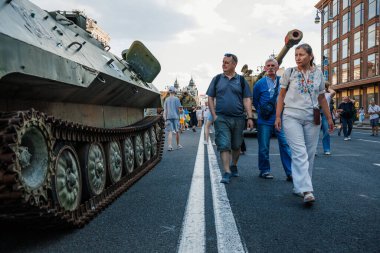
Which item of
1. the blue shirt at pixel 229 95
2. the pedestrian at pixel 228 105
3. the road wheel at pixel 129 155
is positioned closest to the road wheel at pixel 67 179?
the road wheel at pixel 129 155

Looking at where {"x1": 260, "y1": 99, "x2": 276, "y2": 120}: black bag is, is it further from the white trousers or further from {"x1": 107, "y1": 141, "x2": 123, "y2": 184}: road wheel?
{"x1": 107, "y1": 141, "x2": 123, "y2": 184}: road wheel

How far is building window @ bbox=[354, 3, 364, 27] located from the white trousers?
151 feet

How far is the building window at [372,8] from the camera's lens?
42.8 m

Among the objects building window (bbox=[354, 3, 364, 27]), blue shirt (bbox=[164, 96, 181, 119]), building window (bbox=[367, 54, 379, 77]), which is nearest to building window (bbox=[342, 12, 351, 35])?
building window (bbox=[354, 3, 364, 27])

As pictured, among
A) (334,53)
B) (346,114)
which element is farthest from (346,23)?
(346,114)

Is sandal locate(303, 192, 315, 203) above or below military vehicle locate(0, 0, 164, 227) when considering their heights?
below

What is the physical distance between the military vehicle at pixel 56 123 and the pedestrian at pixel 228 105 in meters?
1.39

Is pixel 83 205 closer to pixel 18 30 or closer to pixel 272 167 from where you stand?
pixel 18 30

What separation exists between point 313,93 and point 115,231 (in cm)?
282

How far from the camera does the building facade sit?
43531mm

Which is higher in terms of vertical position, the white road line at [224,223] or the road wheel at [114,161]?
the road wheel at [114,161]

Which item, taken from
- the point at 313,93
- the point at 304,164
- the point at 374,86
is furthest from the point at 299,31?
the point at 374,86

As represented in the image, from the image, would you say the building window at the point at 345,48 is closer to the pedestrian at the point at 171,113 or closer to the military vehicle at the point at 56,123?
the pedestrian at the point at 171,113

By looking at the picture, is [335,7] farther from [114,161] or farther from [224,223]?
[224,223]
